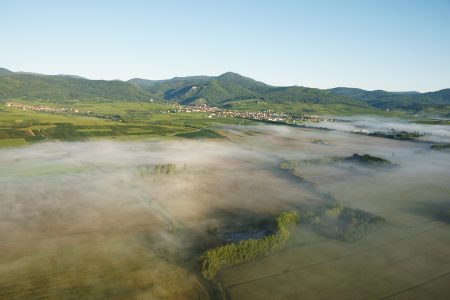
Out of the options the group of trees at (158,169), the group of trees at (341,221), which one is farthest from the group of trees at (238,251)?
the group of trees at (158,169)

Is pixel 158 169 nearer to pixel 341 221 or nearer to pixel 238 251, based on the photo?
pixel 341 221

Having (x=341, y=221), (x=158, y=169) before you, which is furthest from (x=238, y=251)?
(x=158, y=169)

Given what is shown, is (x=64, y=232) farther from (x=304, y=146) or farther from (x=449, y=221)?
(x=304, y=146)

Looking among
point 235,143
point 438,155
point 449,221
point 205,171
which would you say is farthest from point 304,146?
point 449,221

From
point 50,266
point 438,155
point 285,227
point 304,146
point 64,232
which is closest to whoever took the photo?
point 50,266

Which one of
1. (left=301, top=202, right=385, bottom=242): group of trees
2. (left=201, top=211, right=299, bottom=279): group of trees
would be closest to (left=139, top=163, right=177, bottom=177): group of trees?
(left=301, top=202, right=385, bottom=242): group of trees

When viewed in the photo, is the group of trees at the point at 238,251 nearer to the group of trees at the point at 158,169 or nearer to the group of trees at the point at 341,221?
the group of trees at the point at 341,221
